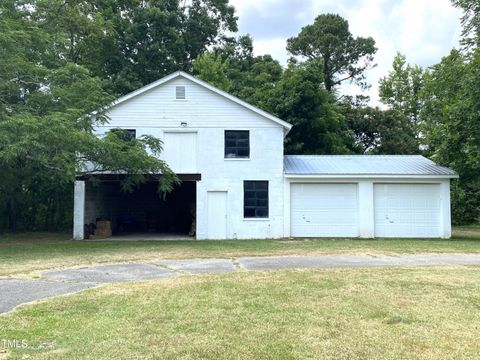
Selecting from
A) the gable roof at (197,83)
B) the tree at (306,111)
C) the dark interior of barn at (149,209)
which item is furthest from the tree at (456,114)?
the dark interior of barn at (149,209)

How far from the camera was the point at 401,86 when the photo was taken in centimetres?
4138

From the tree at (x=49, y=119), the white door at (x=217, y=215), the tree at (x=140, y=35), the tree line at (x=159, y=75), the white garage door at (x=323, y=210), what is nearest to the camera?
the tree at (x=49, y=119)

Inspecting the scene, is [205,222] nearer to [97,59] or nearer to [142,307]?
[142,307]

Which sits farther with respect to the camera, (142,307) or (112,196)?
(112,196)

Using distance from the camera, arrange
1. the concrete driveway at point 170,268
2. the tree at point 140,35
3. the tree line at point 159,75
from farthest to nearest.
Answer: the tree at point 140,35 → the tree line at point 159,75 → the concrete driveway at point 170,268

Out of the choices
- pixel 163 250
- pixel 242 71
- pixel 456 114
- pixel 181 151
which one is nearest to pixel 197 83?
pixel 181 151

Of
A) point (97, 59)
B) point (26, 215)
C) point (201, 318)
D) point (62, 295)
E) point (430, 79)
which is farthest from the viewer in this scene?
point (97, 59)

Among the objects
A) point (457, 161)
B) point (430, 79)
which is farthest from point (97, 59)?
point (457, 161)

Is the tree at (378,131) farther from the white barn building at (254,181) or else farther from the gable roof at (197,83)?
the gable roof at (197,83)

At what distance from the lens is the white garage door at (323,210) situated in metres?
18.8

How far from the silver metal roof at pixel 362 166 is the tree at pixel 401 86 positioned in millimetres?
21107

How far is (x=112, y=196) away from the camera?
77.5ft

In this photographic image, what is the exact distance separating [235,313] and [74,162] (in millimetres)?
10082

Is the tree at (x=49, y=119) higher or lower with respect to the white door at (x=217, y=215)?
higher
